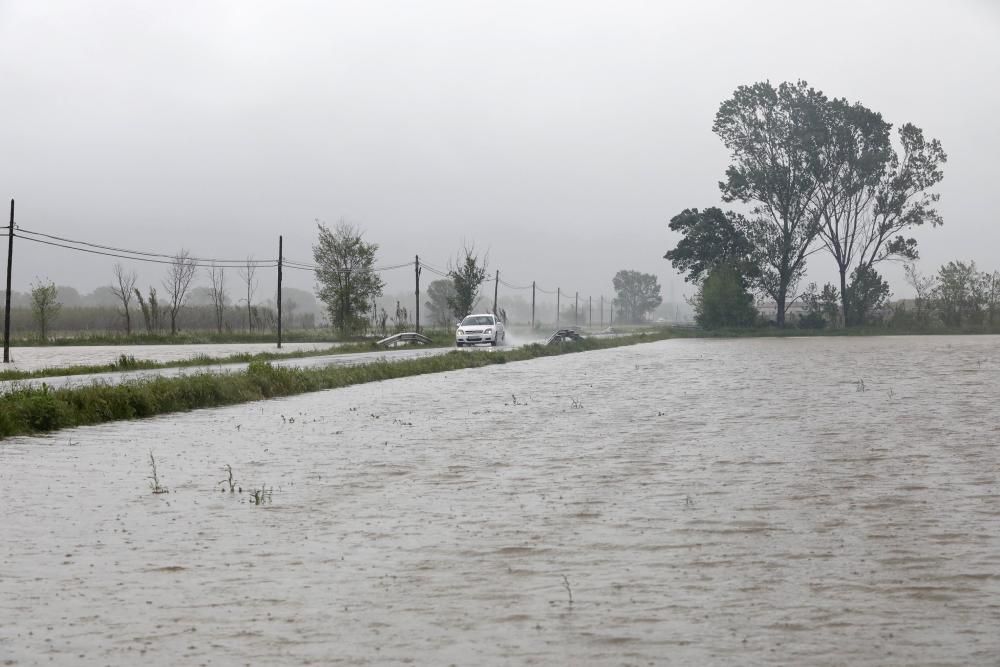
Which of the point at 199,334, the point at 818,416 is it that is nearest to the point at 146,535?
the point at 818,416

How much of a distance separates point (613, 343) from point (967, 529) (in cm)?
5861

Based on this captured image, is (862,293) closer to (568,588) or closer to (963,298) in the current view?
(963,298)

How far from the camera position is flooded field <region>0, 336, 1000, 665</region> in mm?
6215

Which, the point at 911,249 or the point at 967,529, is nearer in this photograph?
the point at 967,529

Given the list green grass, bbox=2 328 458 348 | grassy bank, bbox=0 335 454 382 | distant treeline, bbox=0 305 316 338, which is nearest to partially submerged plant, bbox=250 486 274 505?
grassy bank, bbox=0 335 454 382

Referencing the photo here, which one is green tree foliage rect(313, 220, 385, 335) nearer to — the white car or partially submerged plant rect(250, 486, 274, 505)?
the white car

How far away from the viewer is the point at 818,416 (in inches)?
750

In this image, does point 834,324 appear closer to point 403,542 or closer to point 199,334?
point 199,334

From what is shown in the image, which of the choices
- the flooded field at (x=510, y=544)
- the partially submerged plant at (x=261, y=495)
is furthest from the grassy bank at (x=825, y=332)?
the partially submerged plant at (x=261, y=495)

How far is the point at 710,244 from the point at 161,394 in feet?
233

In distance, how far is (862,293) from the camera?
86875mm

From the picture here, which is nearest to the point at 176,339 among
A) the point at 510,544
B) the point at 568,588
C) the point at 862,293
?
the point at 862,293

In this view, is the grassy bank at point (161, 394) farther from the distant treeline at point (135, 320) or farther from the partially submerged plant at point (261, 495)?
the distant treeline at point (135, 320)

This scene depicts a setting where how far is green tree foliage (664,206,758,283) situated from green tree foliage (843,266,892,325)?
7.76 m
